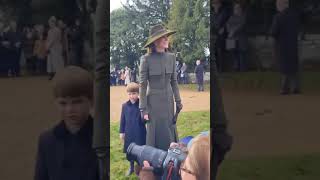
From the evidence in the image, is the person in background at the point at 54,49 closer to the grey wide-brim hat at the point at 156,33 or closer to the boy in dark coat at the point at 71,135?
the boy in dark coat at the point at 71,135

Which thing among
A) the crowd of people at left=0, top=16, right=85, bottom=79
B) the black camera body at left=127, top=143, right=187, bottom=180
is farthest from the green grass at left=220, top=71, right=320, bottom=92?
the crowd of people at left=0, top=16, right=85, bottom=79

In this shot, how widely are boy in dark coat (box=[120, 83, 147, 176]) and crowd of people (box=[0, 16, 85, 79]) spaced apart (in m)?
0.29

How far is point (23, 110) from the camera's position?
2629 millimetres

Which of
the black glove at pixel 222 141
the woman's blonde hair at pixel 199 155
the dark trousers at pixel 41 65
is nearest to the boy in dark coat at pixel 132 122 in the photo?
the woman's blonde hair at pixel 199 155

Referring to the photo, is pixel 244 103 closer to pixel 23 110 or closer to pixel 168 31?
pixel 168 31

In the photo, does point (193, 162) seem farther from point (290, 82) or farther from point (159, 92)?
point (290, 82)

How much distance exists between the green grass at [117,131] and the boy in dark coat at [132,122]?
31 millimetres

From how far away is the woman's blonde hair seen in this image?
240 cm

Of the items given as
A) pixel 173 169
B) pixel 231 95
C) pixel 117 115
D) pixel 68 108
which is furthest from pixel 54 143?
pixel 231 95

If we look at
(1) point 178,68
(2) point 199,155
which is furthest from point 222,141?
Answer: (1) point 178,68

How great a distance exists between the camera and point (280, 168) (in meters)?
2.90

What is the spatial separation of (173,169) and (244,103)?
669 mm

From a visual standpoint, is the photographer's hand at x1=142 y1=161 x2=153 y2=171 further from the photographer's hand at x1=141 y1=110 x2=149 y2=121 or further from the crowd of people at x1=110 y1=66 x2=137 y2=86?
the crowd of people at x1=110 y1=66 x2=137 y2=86

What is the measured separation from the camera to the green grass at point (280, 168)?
2.87 meters
